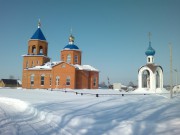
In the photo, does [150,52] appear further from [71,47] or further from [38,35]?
[38,35]

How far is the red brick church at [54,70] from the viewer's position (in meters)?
42.4

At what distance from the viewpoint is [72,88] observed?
139 ft

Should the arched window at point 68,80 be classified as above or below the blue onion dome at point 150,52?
below

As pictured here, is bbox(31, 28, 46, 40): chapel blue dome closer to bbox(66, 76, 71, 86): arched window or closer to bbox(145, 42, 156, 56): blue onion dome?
bbox(66, 76, 71, 86): arched window

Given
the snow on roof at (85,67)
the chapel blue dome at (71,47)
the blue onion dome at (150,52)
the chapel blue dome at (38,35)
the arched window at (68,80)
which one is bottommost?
the arched window at (68,80)

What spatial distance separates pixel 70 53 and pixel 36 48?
7551mm

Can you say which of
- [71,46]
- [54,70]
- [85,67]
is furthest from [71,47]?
[54,70]

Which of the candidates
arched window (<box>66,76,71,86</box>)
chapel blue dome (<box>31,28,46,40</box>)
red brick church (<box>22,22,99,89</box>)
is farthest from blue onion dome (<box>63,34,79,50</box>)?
arched window (<box>66,76,71,86</box>)

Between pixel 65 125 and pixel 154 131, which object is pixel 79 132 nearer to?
pixel 65 125

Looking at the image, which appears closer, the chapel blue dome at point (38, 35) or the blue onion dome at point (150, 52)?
the blue onion dome at point (150, 52)

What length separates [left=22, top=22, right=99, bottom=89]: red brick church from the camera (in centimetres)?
4241

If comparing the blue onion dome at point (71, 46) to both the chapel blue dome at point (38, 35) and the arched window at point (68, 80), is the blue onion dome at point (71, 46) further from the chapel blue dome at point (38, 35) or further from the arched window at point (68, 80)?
the arched window at point (68, 80)

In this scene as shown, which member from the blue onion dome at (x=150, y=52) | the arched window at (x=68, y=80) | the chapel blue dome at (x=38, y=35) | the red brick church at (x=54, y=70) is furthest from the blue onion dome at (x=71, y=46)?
the blue onion dome at (x=150, y=52)

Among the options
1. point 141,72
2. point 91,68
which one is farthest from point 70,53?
point 141,72
